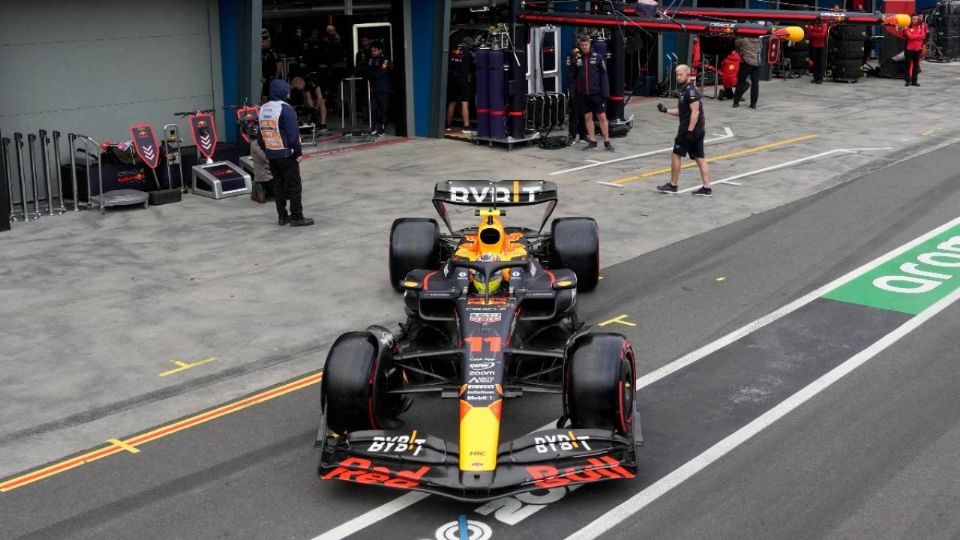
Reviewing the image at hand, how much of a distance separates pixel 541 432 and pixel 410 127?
15.1 meters

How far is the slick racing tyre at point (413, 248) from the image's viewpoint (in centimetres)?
1159

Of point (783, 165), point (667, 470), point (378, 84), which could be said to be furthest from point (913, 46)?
point (667, 470)

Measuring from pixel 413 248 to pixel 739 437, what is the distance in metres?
4.22

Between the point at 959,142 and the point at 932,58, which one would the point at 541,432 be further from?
the point at 932,58

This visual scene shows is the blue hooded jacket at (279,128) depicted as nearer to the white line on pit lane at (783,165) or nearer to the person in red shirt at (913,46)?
the white line on pit lane at (783,165)

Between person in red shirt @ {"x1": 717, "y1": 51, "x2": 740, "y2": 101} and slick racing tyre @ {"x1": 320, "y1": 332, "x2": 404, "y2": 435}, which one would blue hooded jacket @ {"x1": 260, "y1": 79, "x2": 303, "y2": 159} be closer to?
slick racing tyre @ {"x1": 320, "y1": 332, "x2": 404, "y2": 435}

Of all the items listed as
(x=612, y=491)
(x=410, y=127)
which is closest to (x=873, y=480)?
(x=612, y=491)

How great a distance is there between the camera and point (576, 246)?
1166 cm

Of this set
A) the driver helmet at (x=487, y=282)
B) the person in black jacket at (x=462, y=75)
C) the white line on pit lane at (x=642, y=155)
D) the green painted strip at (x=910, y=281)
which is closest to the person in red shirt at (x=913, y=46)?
the white line on pit lane at (x=642, y=155)

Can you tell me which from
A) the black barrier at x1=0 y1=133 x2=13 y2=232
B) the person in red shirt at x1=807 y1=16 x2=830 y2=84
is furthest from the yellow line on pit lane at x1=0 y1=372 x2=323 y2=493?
the person in red shirt at x1=807 y1=16 x2=830 y2=84

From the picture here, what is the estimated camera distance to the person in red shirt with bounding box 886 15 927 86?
27906 mm

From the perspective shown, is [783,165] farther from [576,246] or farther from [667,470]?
[667,470]

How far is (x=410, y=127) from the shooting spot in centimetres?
2220

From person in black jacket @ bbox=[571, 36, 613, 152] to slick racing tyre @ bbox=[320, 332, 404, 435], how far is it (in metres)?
12.3
